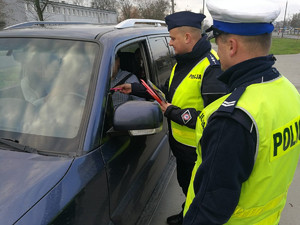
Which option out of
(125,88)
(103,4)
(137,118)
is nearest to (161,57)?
(125,88)

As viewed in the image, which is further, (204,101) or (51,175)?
(204,101)

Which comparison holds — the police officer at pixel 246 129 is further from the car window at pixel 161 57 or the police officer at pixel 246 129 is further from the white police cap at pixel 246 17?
the car window at pixel 161 57

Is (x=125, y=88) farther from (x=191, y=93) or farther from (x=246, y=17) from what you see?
(x=246, y=17)

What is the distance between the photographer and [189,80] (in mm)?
1988

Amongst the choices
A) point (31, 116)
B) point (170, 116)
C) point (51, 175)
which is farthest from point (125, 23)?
point (51, 175)

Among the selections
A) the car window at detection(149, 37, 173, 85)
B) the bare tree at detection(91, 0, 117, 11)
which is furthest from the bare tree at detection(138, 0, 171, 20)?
the car window at detection(149, 37, 173, 85)

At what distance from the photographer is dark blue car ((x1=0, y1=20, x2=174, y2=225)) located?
3.92ft

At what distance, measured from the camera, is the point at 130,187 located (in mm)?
1780

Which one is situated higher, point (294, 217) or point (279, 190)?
point (279, 190)

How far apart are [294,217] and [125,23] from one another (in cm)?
278

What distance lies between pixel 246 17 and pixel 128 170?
47.5 inches

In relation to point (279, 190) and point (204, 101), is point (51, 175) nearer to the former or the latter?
point (279, 190)

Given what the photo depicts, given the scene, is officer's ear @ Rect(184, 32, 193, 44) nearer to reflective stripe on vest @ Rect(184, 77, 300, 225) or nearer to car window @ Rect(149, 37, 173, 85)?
car window @ Rect(149, 37, 173, 85)

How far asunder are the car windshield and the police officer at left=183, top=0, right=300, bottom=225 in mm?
852
